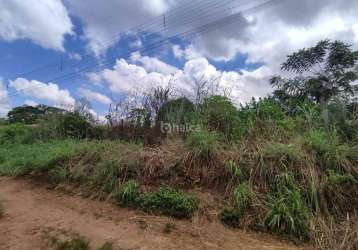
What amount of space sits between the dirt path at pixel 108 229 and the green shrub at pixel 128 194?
12 cm

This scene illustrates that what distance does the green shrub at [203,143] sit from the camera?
380 cm

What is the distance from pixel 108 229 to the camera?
2.94m

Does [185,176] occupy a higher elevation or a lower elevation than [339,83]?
lower

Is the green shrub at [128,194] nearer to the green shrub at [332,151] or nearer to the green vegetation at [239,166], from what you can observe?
the green vegetation at [239,166]

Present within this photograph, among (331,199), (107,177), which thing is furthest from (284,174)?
(107,177)

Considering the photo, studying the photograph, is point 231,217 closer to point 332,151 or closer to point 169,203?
point 169,203

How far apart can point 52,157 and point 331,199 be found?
479cm

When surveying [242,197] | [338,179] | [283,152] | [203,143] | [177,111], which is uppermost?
[177,111]

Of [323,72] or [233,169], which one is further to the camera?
[323,72]

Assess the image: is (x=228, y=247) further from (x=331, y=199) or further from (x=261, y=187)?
(x=331, y=199)

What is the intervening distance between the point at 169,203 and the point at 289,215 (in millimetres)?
1383

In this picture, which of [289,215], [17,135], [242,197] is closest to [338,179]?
[289,215]

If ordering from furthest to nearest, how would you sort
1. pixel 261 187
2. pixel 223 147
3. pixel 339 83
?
pixel 339 83, pixel 223 147, pixel 261 187

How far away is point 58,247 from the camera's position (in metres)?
2.52
